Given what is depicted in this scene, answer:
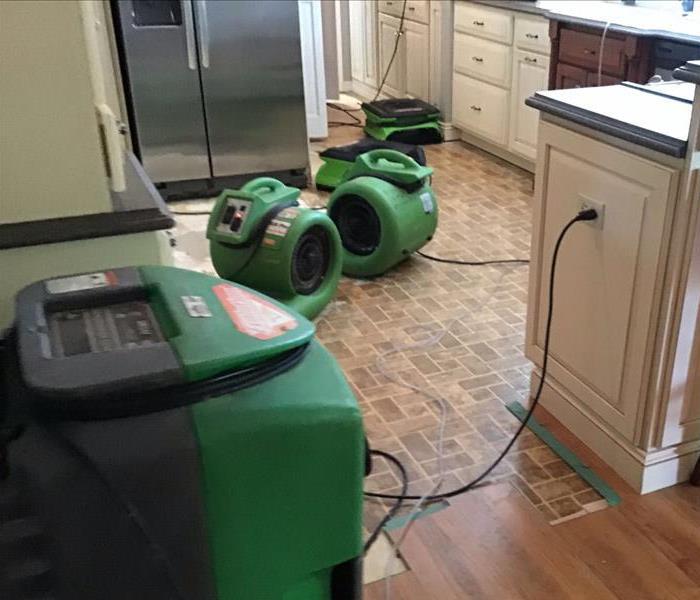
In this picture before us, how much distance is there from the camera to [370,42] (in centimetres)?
601

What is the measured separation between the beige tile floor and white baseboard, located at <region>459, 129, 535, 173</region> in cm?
28

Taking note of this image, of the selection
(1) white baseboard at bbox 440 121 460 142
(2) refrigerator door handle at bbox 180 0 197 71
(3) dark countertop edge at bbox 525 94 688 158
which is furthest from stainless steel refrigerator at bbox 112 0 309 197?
(3) dark countertop edge at bbox 525 94 688 158

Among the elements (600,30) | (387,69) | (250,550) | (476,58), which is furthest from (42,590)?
(387,69)

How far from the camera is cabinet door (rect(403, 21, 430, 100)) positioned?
5.11m

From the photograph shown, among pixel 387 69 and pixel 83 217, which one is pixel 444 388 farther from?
pixel 387 69

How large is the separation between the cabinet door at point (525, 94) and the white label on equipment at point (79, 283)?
3.23 m

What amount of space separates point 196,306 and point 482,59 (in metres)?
3.84

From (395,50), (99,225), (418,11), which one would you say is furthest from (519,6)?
(99,225)

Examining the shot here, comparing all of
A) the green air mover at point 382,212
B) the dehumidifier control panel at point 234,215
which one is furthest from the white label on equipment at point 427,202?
the dehumidifier control panel at point 234,215

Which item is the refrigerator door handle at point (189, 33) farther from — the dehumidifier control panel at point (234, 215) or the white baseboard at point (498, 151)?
the white baseboard at point (498, 151)

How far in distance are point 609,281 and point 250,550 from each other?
50.4 inches

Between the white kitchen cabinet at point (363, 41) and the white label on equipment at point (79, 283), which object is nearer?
the white label on equipment at point (79, 283)

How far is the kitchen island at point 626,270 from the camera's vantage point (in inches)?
66.7

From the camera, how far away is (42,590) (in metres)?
0.83
